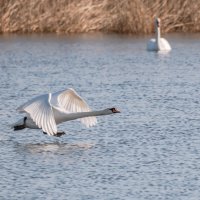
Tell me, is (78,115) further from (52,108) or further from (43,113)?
(43,113)

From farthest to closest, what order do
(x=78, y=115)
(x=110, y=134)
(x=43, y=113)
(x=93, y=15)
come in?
(x=93, y=15) < (x=110, y=134) < (x=78, y=115) < (x=43, y=113)

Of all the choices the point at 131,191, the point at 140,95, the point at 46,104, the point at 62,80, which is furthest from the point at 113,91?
the point at 131,191

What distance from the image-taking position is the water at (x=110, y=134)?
809 cm

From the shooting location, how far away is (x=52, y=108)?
10047 mm

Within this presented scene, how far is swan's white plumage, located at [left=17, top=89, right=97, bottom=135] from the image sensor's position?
9766 millimetres

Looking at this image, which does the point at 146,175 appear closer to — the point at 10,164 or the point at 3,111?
the point at 10,164

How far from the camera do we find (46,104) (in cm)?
999

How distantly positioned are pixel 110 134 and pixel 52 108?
90 cm

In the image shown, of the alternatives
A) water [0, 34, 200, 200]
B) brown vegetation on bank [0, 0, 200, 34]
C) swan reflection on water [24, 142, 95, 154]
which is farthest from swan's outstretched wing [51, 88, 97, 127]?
brown vegetation on bank [0, 0, 200, 34]

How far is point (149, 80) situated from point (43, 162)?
6.82 metres

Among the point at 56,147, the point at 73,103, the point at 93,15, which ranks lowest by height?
the point at 93,15

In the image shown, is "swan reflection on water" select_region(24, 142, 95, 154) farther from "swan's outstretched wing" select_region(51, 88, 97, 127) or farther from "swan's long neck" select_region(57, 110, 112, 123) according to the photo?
"swan's outstretched wing" select_region(51, 88, 97, 127)

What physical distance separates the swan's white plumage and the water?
237mm

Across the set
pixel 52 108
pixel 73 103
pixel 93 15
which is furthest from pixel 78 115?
pixel 93 15
